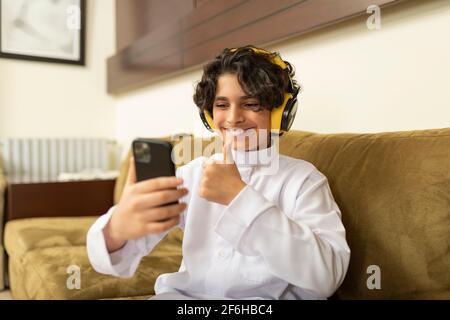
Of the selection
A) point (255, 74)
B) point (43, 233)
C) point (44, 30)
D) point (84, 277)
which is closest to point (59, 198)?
point (43, 233)

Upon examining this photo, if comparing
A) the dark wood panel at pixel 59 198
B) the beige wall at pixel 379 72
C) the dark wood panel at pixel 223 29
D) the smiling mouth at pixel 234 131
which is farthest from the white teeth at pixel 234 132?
the dark wood panel at pixel 59 198

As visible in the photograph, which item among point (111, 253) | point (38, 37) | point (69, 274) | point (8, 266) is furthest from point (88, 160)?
point (111, 253)

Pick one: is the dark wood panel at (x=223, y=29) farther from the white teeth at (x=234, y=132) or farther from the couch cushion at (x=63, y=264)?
the couch cushion at (x=63, y=264)

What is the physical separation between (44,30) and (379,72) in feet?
8.14

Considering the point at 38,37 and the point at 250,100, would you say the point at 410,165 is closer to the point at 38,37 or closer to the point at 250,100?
the point at 250,100

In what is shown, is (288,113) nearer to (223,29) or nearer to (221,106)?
(221,106)

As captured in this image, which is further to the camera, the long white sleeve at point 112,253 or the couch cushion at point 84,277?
the couch cushion at point 84,277

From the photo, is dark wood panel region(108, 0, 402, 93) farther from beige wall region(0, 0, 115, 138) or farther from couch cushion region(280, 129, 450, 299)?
beige wall region(0, 0, 115, 138)

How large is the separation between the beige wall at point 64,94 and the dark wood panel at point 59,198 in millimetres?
861

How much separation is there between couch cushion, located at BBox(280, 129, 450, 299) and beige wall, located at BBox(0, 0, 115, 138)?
2.49 metres

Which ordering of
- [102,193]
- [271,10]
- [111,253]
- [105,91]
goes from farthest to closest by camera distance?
[105,91] → [102,193] → [271,10] → [111,253]

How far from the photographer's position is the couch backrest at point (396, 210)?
2.56ft

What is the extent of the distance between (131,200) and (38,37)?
2.73 meters

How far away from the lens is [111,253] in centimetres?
72
